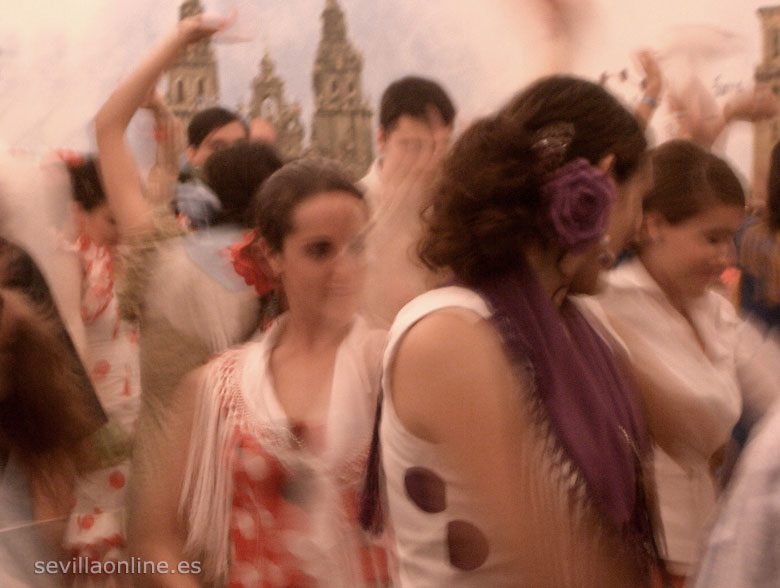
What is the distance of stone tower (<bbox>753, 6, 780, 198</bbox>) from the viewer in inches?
108

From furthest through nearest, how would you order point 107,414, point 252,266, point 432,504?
point 107,414 → point 252,266 → point 432,504

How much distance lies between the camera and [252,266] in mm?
1925

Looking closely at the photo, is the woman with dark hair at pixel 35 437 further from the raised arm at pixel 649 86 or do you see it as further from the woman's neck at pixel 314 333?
the raised arm at pixel 649 86

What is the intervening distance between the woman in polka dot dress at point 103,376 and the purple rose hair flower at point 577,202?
5.25 ft

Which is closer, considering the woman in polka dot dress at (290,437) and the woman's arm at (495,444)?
the woman's arm at (495,444)

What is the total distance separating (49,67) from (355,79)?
90 centimetres

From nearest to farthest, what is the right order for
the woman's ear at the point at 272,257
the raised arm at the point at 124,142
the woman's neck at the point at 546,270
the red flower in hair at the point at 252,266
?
the woman's neck at the point at 546,270 → the woman's ear at the point at 272,257 → the red flower in hair at the point at 252,266 → the raised arm at the point at 124,142

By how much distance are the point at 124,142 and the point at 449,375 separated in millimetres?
1376

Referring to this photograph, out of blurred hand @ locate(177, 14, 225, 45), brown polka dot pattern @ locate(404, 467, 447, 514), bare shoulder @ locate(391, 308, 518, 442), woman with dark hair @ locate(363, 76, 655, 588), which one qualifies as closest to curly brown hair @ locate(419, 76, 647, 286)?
woman with dark hair @ locate(363, 76, 655, 588)

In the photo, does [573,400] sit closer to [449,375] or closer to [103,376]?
[449,375]

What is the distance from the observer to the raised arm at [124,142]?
Answer: 7.18 ft

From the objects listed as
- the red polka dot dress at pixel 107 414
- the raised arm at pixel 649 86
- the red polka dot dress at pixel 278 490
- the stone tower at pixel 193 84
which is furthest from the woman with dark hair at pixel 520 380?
the stone tower at pixel 193 84

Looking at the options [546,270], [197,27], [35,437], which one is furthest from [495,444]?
[197,27]

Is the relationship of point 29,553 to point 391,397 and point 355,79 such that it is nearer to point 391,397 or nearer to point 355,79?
point 391,397
